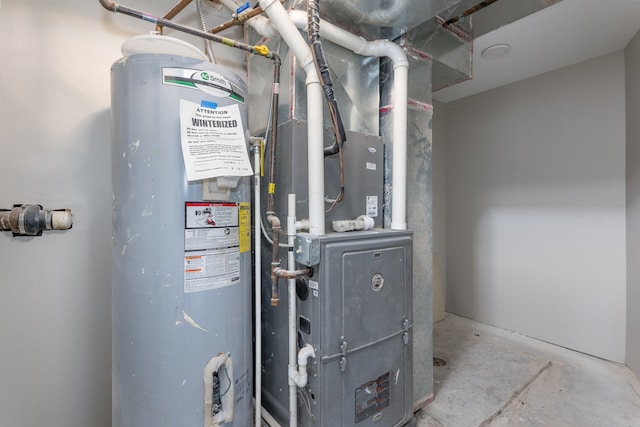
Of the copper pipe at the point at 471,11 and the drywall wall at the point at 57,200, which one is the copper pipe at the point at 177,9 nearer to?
the drywall wall at the point at 57,200

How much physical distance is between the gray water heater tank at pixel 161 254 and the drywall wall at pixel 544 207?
3.12 meters

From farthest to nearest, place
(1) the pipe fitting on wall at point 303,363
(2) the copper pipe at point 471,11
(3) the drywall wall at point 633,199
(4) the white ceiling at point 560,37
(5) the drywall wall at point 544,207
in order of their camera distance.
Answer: (5) the drywall wall at point 544,207, (3) the drywall wall at point 633,199, (4) the white ceiling at point 560,37, (2) the copper pipe at point 471,11, (1) the pipe fitting on wall at point 303,363

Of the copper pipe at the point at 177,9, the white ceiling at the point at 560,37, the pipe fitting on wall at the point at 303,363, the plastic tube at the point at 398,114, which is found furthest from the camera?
the white ceiling at the point at 560,37

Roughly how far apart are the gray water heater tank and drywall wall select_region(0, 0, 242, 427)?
0.44 meters

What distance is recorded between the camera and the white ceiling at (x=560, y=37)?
1.81 m

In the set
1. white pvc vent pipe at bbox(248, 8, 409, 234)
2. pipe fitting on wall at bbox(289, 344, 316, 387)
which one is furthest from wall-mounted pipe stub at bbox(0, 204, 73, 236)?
white pvc vent pipe at bbox(248, 8, 409, 234)

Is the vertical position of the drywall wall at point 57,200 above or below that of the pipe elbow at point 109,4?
below

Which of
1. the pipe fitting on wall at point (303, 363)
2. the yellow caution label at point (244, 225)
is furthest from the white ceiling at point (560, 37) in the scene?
the pipe fitting on wall at point (303, 363)

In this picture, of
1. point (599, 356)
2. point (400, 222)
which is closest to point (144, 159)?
point (400, 222)

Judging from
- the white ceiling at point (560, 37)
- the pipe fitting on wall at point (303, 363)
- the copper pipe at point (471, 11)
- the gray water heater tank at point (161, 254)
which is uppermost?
the white ceiling at point (560, 37)

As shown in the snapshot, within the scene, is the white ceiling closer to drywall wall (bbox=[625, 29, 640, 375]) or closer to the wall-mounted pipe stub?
drywall wall (bbox=[625, 29, 640, 375])

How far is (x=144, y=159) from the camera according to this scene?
94 cm

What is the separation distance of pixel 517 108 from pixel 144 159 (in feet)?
11.3

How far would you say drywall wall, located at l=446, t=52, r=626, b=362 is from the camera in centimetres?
238
